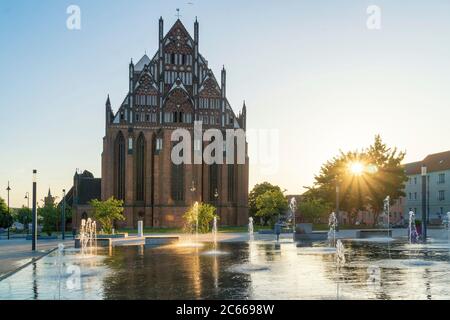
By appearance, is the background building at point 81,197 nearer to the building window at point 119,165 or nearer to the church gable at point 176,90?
the building window at point 119,165

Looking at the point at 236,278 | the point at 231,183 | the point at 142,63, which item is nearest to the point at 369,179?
the point at 231,183

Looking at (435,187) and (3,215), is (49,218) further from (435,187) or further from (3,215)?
(435,187)

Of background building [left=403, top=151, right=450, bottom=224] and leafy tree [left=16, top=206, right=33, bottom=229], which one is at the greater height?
background building [left=403, top=151, right=450, bottom=224]

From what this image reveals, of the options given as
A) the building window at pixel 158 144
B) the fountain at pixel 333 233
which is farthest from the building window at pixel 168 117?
the fountain at pixel 333 233

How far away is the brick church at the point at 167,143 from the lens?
7262cm

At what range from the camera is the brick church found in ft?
238

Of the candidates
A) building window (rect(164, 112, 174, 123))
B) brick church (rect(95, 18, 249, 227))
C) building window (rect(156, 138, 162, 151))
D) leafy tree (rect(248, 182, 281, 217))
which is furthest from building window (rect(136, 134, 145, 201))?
leafy tree (rect(248, 182, 281, 217))

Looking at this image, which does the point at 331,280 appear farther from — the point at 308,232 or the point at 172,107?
the point at 172,107

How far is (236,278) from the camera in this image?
50.7 ft

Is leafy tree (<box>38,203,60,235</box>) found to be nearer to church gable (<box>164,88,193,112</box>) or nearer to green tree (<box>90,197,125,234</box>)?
green tree (<box>90,197,125,234</box>)

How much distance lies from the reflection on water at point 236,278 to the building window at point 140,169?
50.7m

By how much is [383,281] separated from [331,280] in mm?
1486

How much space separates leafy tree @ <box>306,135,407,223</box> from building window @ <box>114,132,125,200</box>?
1146 inches
